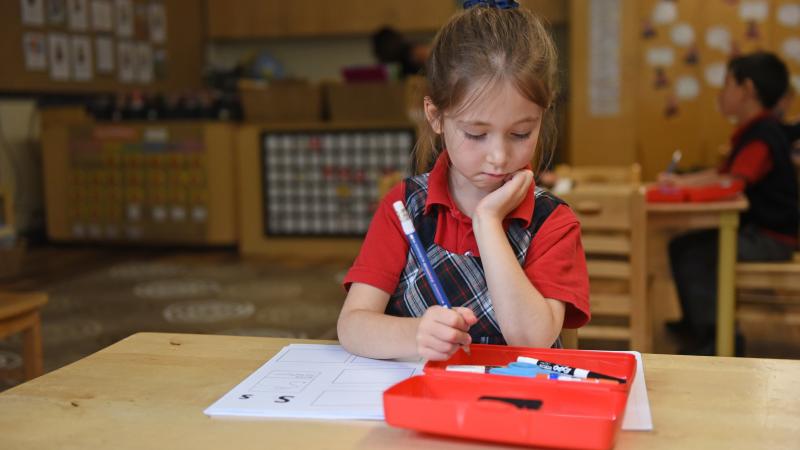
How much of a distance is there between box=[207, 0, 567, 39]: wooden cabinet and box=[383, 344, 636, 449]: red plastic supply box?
557 cm

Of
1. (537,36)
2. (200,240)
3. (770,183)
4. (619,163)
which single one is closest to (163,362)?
(537,36)

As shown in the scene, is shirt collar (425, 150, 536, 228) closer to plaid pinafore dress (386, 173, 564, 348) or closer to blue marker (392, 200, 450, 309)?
plaid pinafore dress (386, 173, 564, 348)

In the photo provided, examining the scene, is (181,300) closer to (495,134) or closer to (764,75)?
(764,75)

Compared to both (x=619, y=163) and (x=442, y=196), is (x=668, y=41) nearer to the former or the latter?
(x=619, y=163)

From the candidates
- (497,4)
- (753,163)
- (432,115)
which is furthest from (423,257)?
(753,163)

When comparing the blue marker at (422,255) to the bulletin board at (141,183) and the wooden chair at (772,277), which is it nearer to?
the wooden chair at (772,277)

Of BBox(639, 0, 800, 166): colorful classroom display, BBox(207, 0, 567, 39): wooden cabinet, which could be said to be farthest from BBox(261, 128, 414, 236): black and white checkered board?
BBox(639, 0, 800, 166): colorful classroom display

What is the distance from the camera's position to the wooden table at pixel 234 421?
66 cm

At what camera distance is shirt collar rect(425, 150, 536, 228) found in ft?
3.34

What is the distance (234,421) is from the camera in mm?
712

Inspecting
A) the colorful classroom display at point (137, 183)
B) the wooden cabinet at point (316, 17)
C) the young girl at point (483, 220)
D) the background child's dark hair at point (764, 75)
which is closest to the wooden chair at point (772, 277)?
the background child's dark hair at point (764, 75)

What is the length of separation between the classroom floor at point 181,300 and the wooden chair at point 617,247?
426 millimetres

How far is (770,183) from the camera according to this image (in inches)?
104

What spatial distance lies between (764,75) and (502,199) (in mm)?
2135
